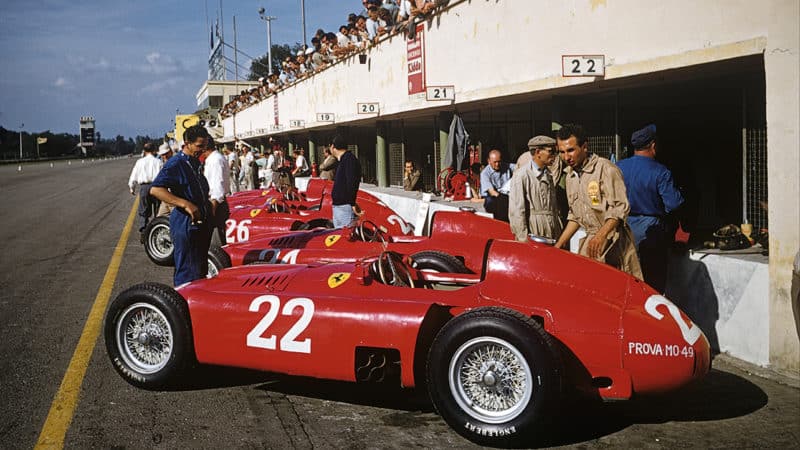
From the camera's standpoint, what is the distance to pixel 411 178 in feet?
55.8

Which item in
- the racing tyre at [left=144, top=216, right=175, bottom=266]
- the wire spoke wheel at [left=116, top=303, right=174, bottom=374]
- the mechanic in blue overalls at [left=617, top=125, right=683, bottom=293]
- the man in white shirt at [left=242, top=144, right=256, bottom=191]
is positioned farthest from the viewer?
the man in white shirt at [left=242, top=144, right=256, bottom=191]

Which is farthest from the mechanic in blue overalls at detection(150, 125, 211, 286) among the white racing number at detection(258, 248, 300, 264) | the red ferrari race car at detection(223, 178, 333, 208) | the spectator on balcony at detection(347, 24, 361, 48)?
the spectator on balcony at detection(347, 24, 361, 48)

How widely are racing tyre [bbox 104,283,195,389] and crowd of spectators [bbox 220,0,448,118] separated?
9674mm

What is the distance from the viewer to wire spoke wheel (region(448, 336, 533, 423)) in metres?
4.22

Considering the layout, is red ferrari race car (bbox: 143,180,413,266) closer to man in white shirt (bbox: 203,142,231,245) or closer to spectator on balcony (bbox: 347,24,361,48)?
man in white shirt (bbox: 203,142,231,245)

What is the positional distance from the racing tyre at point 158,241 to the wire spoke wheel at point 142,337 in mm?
5964

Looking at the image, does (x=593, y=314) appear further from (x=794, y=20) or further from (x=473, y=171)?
(x=473, y=171)

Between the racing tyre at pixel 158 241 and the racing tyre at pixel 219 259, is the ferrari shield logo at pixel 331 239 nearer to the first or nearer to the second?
the racing tyre at pixel 219 259

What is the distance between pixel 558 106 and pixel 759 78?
3572 mm

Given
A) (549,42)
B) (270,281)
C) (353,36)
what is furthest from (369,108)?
(270,281)

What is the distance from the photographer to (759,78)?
7141mm

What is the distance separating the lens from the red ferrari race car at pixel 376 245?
707 cm

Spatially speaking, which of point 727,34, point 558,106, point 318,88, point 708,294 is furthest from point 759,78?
point 318,88

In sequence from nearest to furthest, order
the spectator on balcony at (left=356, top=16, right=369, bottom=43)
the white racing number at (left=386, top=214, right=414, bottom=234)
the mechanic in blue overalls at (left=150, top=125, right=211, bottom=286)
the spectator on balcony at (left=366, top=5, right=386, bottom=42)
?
1. the mechanic in blue overalls at (left=150, top=125, right=211, bottom=286)
2. the white racing number at (left=386, top=214, right=414, bottom=234)
3. the spectator on balcony at (left=366, top=5, right=386, bottom=42)
4. the spectator on balcony at (left=356, top=16, right=369, bottom=43)
